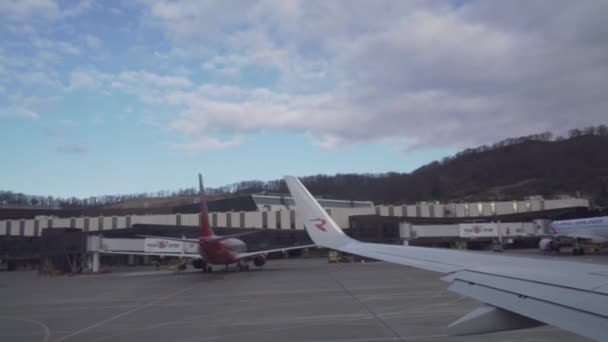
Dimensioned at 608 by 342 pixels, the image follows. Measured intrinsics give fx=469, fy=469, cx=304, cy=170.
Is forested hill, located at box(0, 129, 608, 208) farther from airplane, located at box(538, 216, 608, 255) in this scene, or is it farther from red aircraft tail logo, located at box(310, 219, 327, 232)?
red aircraft tail logo, located at box(310, 219, 327, 232)

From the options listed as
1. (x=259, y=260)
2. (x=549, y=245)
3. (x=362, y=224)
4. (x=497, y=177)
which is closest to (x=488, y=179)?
(x=497, y=177)

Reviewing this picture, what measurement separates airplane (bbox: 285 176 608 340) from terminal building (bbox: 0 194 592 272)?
155 ft

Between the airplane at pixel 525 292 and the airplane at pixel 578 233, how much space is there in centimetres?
4125

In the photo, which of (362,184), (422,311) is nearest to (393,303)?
(422,311)

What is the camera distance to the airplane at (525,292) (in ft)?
12.1

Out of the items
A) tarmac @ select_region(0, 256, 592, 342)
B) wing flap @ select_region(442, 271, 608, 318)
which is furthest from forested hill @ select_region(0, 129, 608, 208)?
wing flap @ select_region(442, 271, 608, 318)

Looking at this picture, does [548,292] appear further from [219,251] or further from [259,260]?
[259,260]

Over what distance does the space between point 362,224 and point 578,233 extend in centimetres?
2751

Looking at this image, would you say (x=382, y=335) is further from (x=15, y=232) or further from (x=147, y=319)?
(x=15, y=232)

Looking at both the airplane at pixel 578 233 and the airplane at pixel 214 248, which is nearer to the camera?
the airplane at pixel 214 248

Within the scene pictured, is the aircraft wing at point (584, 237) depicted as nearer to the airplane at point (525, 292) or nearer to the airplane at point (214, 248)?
the airplane at point (214, 248)

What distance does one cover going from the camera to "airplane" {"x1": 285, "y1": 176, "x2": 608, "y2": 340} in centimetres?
368

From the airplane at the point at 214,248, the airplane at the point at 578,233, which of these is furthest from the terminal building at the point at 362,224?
the airplane at the point at 214,248

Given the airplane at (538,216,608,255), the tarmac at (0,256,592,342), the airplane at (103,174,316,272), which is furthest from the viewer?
the airplane at (538,216,608,255)
